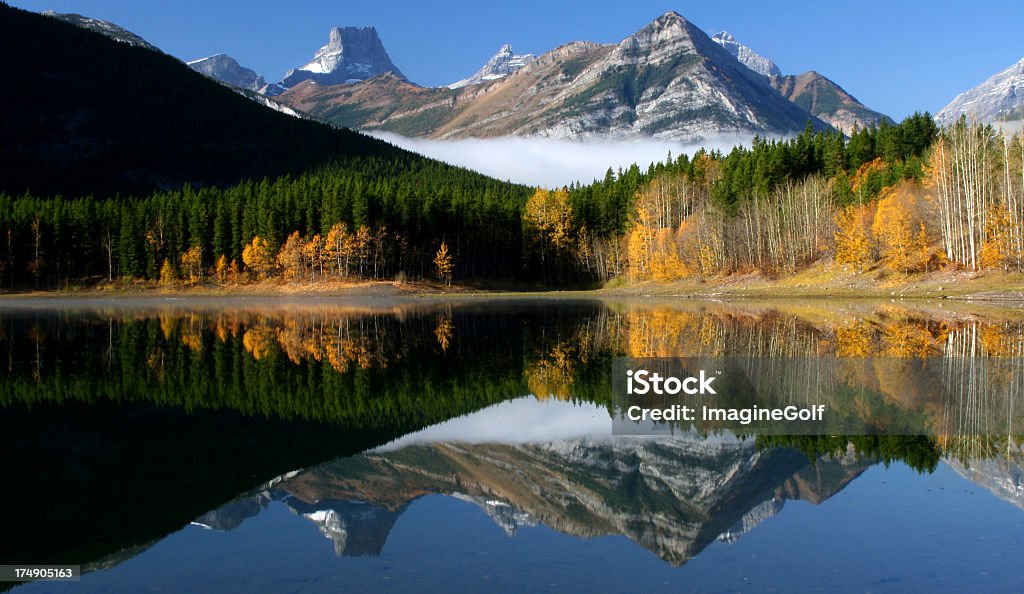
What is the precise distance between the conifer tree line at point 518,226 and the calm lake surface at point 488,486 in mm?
65042

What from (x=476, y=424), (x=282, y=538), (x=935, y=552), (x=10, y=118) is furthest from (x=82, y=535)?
(x=10, y=118)

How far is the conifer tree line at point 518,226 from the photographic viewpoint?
8700 centimetres

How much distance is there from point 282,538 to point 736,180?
9435 centimetres

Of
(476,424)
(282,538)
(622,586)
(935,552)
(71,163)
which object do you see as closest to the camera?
(622,586)

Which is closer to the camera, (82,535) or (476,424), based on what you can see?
(82,535)

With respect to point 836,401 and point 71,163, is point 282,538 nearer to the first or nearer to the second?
point 836,401

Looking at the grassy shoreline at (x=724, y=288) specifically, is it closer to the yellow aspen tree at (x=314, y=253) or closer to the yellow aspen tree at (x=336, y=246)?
the yellow aspen tree at (x=314, y=253)

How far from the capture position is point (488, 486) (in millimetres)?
10859

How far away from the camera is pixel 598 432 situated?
1447cm

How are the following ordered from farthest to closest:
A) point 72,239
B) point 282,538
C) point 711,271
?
1. point 72,239
2. point 711,271
3. point 282,538

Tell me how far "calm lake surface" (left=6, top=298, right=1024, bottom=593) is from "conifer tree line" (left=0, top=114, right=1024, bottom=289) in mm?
Answer: 65042

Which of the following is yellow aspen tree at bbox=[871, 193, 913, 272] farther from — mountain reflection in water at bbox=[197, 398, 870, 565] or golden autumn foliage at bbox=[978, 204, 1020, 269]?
mountain reflection in water at bbox=[197, 398, 870, 565]

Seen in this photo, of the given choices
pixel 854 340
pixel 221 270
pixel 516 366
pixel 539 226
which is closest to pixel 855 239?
pixel 854 340

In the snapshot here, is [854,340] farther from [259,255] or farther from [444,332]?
[259,255]
